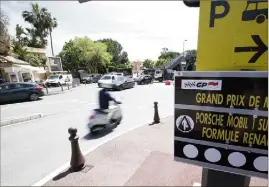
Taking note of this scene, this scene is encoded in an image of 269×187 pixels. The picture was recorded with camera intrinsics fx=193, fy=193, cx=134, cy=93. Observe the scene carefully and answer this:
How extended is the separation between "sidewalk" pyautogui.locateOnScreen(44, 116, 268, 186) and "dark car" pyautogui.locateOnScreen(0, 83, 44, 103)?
1127 cm

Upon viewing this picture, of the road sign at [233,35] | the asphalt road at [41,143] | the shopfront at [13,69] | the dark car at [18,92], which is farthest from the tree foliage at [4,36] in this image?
the road sign at [233,35]

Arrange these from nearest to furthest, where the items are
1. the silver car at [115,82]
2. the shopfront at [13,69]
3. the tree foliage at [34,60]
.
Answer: the silver car at [115,82], the shopfront at [13,69], the tree foliage at [34,60]

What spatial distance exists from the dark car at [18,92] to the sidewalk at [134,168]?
37.0 feet

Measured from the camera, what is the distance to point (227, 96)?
4.29 feet

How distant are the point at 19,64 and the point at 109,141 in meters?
26.5

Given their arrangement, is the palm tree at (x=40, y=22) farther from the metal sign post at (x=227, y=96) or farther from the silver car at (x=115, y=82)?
the metal sign post at (x=227, y=96)

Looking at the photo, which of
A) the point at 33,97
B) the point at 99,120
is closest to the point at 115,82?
the point at 33,97

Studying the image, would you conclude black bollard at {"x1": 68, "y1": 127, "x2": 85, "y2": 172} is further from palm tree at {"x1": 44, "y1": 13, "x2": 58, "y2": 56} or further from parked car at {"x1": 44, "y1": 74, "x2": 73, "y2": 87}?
palm tree at {"x1": 44, "y1": 13, "x2": 58, "y2": 56}

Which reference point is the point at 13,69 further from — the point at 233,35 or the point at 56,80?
the point at 233,35

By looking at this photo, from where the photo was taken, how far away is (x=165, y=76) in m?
33.0

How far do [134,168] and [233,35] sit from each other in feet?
11.4

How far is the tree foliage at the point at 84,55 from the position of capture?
43500 millimetres

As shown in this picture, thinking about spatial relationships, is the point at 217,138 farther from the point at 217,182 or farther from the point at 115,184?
the point at 115,184

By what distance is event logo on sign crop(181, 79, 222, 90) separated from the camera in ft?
4.36
